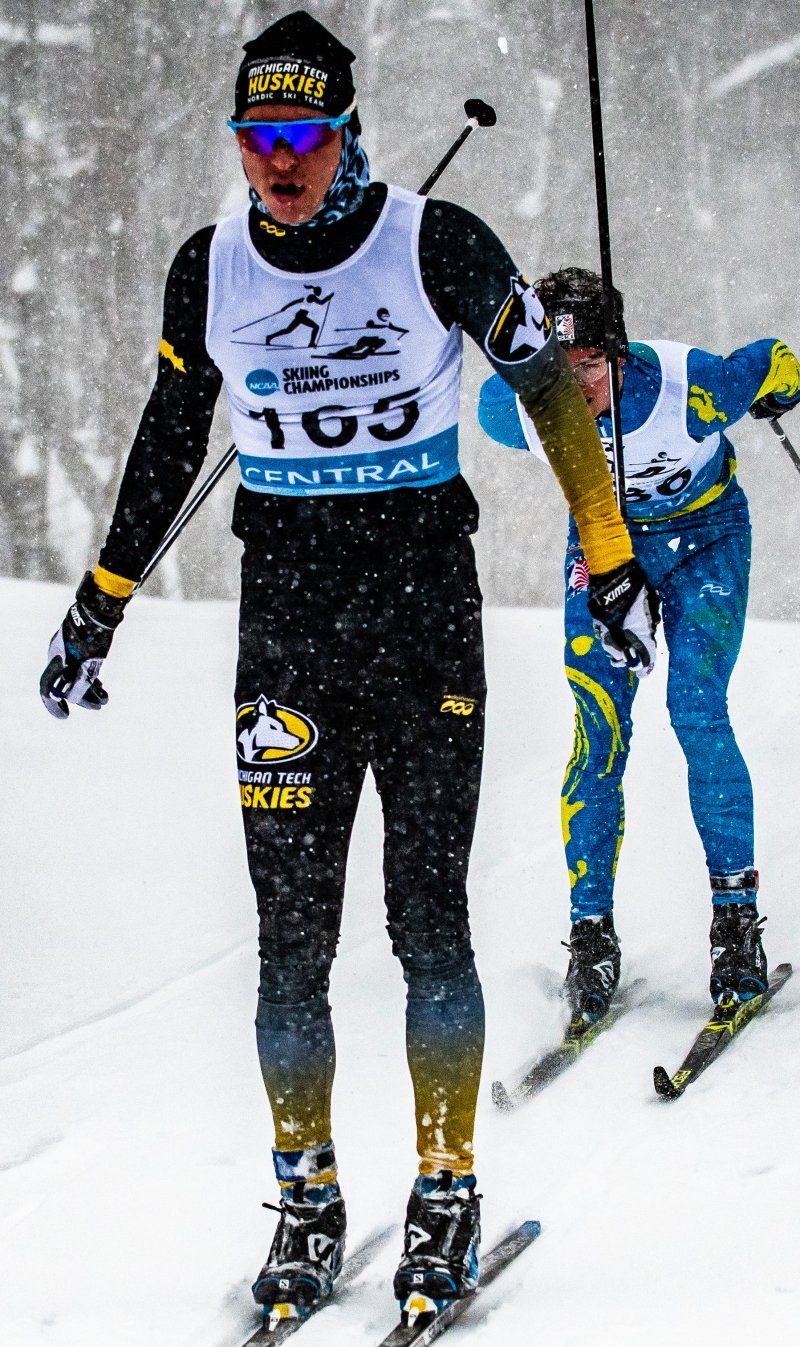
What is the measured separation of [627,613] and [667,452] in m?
1.27

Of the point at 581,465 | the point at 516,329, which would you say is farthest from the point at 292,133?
the point at 581,465

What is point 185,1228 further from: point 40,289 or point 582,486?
point 40,289

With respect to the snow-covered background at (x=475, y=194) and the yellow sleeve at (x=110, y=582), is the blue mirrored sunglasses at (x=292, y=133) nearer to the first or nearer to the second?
the yellow sleeve at (x=110, y=582)

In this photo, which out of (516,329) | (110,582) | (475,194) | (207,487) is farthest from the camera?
(475,194)

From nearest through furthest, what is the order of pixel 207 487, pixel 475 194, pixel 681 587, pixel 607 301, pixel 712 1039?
pixel 207 487 < pixel 607 301 < pixel 712 1039 < pixel 681 587 < pixel 475 194

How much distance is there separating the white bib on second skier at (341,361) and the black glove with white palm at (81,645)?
1.39 feet

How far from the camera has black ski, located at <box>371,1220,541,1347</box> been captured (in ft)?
7.17

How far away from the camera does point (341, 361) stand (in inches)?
89.5

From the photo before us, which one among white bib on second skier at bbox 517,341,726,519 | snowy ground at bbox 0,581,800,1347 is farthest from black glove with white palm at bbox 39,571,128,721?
white bib on second skier at bbox 517,341,726,519

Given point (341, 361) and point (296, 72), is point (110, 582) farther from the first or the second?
point (296, 72)

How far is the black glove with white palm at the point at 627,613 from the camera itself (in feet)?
8.08

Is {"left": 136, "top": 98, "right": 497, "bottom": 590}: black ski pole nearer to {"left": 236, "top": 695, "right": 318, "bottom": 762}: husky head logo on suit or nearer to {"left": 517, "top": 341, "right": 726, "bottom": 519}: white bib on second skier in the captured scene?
{"left": 236, "top": 695, "right": 318, "bottom": 762}: husky head logo on suit

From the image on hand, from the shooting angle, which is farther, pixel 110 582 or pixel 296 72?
pixel 110 582

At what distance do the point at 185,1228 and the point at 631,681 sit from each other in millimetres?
1814
